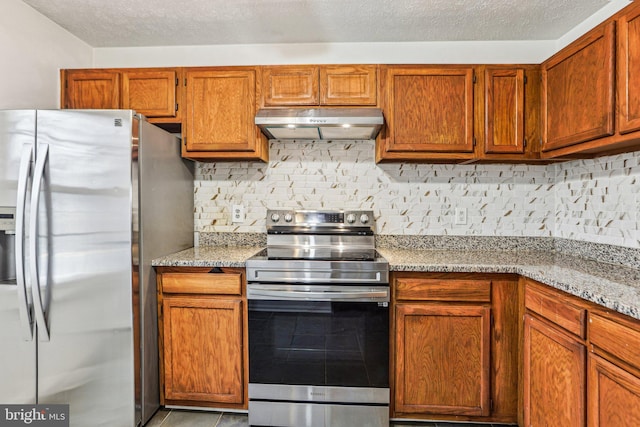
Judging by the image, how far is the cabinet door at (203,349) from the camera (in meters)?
1.89

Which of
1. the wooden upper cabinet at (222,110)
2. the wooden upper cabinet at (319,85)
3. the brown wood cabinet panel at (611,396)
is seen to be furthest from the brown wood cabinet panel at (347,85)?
the brown wood cabinet panel at (611,396)

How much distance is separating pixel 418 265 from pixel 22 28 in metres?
2.63

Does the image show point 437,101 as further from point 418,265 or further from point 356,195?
point 418,265

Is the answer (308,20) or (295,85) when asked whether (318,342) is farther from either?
(308,20)

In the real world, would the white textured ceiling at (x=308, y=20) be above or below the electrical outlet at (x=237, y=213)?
above

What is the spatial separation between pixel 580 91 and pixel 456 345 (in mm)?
1450

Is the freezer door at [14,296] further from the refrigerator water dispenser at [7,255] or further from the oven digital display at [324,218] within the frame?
the oven digital display at [324,218]

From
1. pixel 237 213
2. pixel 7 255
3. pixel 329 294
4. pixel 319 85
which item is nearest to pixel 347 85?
pixel 319 85

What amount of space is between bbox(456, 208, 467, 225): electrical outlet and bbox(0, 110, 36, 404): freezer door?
2.54m

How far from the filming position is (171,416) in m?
1.92

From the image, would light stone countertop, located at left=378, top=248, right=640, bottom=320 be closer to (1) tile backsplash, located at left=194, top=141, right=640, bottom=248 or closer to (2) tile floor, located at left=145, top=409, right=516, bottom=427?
(1) tile backsplash, located at left=194, top=141, right=640, bottom=248

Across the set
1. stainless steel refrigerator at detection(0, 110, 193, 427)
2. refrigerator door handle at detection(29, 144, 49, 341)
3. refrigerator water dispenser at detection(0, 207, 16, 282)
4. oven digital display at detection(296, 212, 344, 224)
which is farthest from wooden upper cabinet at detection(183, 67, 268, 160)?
refrigerator water dispenser at detection(0, 207, 16, 282)

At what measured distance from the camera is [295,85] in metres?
2.13

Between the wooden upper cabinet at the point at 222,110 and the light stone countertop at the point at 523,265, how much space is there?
702 mm
